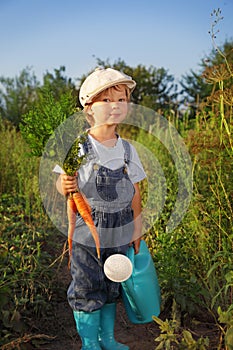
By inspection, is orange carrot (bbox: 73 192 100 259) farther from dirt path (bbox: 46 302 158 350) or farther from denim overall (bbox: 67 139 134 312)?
dirt path (bbox: 46 302 158 350)

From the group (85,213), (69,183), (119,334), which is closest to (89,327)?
(119,334)

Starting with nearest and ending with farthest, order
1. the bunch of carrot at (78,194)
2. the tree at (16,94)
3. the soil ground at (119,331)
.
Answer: the bunch of carrot at (78,194) → the soil ground at (119,331) → the tree at (16,94)

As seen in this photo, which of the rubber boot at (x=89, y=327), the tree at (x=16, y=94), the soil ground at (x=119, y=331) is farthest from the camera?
the tree at (x=16, y=94)

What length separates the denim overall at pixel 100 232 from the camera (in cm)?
241

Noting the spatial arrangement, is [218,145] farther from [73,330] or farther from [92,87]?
[73,330]

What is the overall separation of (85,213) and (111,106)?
1.66 feet

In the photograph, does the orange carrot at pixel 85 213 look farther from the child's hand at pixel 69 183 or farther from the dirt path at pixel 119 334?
the dirt path at pixel 119 334

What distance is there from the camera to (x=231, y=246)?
308cm

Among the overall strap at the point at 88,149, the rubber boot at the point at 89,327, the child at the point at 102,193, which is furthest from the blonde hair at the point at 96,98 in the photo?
the rubber boot at the point at 89,327

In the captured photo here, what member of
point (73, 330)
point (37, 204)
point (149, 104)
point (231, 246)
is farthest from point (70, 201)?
point (149, 104)

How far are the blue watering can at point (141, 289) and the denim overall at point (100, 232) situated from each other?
7cm

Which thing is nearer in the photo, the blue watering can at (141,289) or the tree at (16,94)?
the blue watering can at (141,289)

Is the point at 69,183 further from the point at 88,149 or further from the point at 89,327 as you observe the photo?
the point at 89,327

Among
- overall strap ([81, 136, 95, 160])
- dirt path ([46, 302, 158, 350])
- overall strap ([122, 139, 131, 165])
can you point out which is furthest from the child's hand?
dirt path ([46, 302, 158, 350])
